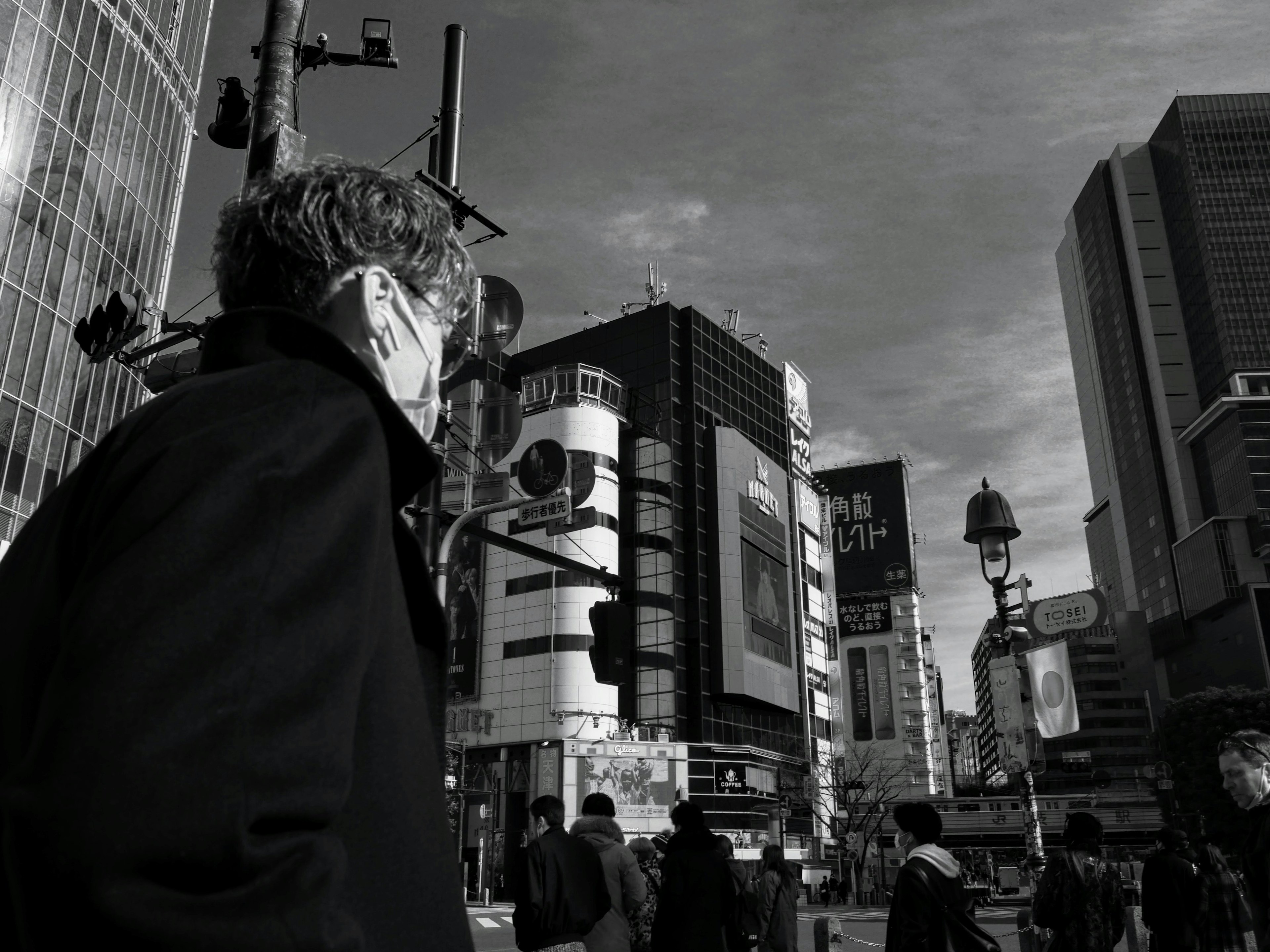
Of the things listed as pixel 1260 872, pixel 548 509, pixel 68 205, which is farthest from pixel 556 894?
pixel 68 205

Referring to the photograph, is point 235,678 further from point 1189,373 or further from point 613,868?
point 1189,373

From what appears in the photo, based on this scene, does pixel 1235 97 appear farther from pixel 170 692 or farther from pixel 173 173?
pixel 170 692

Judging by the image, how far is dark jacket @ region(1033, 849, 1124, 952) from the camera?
7.39m

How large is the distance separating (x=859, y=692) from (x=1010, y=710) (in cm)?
8097

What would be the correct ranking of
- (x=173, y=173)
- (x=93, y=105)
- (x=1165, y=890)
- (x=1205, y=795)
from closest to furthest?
(x=1165, y=890)
(x=93, y=105)
(x=173, y=173)
(x=1205, y=795)

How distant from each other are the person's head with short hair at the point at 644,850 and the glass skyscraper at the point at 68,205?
31.1 metres

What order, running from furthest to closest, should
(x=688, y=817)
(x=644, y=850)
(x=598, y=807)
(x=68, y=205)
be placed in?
(x=68, y=205)
(x=644, y=850)
(x=688, y=817)
(x=598, y=807)

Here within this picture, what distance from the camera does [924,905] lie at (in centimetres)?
587

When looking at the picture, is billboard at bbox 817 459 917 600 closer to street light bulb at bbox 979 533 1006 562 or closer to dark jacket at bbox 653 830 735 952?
street light bulb at bbox 979 533 1006 562

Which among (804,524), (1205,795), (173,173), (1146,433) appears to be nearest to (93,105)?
(173,173)

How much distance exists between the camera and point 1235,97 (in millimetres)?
124000

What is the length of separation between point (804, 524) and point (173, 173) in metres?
54.3

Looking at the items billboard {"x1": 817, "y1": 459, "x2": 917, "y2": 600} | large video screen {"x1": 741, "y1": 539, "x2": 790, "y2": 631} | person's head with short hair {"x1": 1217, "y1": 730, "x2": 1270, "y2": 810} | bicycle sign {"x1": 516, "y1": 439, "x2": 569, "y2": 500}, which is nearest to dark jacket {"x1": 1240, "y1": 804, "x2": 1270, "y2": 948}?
person's head with short hair {"x1": 1217, "y1": 730, "x2": 1270, "y2": 810}

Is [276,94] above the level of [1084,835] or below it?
above
